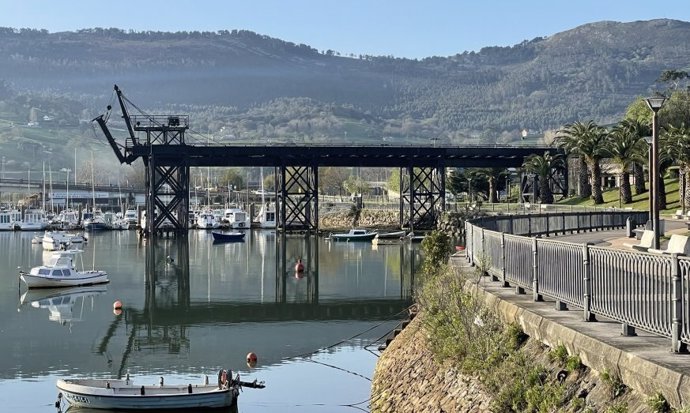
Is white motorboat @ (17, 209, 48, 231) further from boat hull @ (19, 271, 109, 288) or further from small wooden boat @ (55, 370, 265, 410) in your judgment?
small wooden boat @ (55, 370, 265, 410)

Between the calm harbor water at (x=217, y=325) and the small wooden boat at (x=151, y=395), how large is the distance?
969 mm

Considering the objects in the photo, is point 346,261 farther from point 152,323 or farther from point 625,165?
point 152,323

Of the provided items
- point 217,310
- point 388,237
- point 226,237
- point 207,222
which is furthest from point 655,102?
point 207,222

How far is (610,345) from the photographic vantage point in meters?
13.9

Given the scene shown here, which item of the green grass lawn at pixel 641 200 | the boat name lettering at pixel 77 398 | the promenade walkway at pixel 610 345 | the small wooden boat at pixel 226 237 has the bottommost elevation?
the boat name lettering at pixel 77 398

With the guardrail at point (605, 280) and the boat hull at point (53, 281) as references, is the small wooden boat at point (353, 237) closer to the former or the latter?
the boat hull at point (53, 281)

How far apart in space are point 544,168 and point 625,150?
25577mm

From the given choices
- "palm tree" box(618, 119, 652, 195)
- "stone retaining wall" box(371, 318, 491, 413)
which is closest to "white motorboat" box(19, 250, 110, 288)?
"stone retaining wall" box(371, 318, 491, 413)

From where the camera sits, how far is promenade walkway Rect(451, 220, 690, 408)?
12156 mm

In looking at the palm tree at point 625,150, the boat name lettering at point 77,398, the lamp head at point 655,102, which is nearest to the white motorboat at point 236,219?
the palm tree at point 625,150

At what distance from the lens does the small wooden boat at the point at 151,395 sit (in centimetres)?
2778

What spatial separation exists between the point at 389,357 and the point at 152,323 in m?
20.1

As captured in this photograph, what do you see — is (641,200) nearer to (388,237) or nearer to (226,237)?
(388,237)

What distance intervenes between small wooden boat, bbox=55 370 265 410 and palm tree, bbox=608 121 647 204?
61744mm
